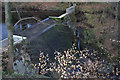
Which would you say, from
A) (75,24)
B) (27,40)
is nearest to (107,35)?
(75,24)

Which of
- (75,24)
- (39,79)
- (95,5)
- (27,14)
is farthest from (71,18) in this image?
(39,79)

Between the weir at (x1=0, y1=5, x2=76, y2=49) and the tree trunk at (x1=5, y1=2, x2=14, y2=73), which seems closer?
the tree trunk at (x1=5, y1=2, x2=14, y2=73)

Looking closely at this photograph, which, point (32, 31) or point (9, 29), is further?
point (32, 31)

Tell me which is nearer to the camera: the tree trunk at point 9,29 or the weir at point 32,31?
the tree trunk at point 9,29

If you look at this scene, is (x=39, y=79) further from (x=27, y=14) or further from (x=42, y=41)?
(x=27, y=14)

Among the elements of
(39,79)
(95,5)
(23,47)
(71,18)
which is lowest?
(39,79)

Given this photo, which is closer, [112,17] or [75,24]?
[112,17]

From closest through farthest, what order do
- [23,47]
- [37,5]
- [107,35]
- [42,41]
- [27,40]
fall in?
[23,47] → [27,40] → [42,41] → [107,35] → [37,5]

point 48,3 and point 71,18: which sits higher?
point 48,3

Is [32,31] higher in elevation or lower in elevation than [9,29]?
lower

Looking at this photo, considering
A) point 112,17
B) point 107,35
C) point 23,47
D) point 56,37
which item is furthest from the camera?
point 112,17
